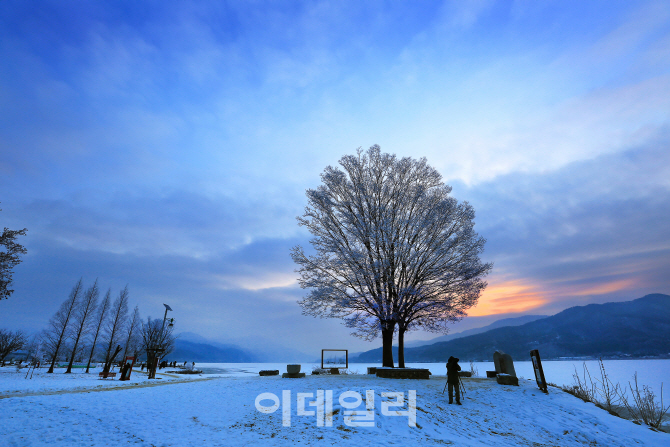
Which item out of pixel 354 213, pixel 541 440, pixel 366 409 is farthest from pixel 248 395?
pixel 354 213

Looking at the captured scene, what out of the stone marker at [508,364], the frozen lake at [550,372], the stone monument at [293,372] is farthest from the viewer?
the frozen lake at [550,372]

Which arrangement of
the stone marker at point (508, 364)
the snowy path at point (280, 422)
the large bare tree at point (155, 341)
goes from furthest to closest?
the large bare tree at point (155, 341)
the stone marker at point (508, 364)
the snowy path at point (280, 422)

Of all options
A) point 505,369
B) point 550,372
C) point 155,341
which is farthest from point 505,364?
point 550,372

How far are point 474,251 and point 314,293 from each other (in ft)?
38.1

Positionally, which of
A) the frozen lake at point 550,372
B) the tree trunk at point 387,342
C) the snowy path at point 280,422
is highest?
the tree trunk at point 387,342

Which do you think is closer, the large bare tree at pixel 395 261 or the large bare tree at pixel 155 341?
the large bare tree at pixel 395 261

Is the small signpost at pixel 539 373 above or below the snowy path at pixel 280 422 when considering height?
above

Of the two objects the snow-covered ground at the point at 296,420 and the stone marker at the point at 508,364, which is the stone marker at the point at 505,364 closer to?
the stone marker at the point at 508,364

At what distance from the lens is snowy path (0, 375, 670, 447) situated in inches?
358

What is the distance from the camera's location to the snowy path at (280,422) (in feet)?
29.9

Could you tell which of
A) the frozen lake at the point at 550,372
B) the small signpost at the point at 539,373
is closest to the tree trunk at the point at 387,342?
the small signpost at the point at 539,373

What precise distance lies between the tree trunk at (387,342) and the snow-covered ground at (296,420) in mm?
5260

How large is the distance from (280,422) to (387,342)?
40.5 feet

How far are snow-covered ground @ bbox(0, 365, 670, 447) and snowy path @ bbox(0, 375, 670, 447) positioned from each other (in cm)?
3
